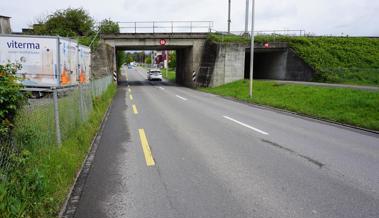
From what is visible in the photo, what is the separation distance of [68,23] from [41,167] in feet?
149

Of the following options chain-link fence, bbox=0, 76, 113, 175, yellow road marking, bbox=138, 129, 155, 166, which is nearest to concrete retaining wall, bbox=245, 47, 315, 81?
yellow road marking, bbox=138, 129, 155, 166

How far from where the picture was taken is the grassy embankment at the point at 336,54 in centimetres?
3002

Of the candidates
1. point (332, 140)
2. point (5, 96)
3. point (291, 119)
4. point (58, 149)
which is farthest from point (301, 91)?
point (5, 96)

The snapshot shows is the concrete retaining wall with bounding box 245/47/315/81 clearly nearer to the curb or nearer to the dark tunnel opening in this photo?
the dark tunnel opening

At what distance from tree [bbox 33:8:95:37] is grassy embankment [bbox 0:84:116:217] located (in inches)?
1596

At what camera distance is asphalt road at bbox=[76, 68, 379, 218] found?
440 cm

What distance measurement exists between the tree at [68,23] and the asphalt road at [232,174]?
3960 cm

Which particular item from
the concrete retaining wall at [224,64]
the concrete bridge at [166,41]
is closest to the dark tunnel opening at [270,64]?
the concrete retaining wall at [224,64]

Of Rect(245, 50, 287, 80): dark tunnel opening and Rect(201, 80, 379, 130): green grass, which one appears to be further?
Rect(245, 50, 287, 80): dark tunnel opening

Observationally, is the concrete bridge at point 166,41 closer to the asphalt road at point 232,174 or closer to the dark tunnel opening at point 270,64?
the dark tunnel opening at point 270,64

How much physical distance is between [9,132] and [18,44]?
1361 cm

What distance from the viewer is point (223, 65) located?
110ft

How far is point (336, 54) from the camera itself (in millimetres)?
34500

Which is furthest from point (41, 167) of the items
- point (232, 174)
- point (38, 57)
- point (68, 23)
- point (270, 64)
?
point (68, 23)
